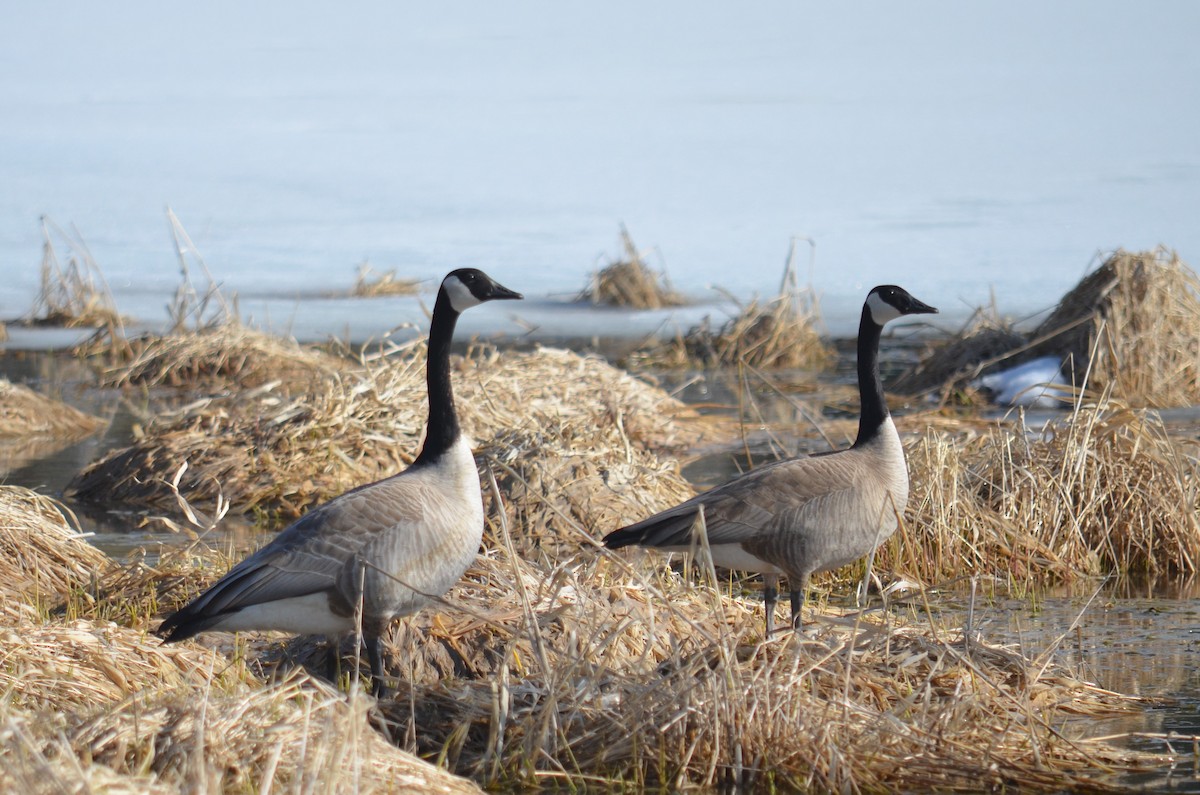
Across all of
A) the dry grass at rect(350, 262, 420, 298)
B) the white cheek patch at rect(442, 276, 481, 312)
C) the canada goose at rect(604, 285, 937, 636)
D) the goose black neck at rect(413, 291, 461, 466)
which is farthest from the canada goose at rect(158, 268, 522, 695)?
the dry grass at rect(350, 262, 420, 298)

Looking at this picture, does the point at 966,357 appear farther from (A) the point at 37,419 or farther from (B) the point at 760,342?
(A) the point at 37,419

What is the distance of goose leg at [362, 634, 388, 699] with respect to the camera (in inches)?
214

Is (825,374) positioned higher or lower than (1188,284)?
lower

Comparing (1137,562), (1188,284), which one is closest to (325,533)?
(1137,562)

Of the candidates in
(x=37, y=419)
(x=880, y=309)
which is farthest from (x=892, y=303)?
(x=37, y=419)

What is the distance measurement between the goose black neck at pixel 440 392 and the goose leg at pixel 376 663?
67 centimetres

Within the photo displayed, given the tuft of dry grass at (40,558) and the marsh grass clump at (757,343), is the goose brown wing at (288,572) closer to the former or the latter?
the tuft of dry grass at (40,558)

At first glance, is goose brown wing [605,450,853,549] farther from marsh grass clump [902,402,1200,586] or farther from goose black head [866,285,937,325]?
marsh grass clump [902,402,1200,586]

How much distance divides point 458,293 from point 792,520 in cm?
162

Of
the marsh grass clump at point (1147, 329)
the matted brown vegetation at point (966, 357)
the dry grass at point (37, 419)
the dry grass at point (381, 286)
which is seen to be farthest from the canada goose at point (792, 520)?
the dry grass at point (381, 286)

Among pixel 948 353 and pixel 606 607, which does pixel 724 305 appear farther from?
pixel 606 607

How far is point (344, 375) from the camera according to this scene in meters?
10.8

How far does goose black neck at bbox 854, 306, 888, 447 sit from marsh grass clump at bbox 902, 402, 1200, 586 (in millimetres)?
1059

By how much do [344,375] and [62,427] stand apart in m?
3.46
